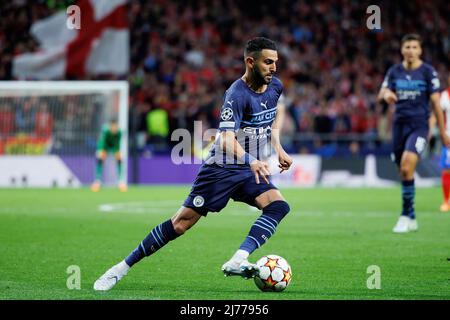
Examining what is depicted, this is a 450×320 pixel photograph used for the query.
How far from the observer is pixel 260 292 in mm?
7930

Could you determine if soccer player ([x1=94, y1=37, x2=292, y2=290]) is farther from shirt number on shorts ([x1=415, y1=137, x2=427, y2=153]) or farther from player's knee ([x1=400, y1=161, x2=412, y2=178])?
shirt number on shorts ([x1=415, y1=137, x2=427, y2=153])

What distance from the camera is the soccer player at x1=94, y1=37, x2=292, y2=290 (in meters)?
7.97

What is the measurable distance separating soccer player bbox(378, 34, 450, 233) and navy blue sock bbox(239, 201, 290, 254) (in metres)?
5.28

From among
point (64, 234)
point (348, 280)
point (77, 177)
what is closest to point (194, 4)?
point (77, 177)

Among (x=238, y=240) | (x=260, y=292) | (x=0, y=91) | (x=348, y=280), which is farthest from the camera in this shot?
(x=0, y=91)

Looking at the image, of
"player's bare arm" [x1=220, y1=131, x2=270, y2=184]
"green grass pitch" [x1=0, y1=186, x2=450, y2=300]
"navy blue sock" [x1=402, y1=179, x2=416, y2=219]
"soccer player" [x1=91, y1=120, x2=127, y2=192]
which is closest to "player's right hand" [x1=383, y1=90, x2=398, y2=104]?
"navy blue sock" [x1=402, y1=179, x2=416, y2=219]

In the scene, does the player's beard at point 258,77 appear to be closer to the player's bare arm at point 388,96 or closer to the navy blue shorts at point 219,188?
the navy blue shorts at point 219,188

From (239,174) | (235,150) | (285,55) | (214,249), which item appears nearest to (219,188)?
(239,174)

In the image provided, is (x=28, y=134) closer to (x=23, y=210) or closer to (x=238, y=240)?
(x=23, y=210)

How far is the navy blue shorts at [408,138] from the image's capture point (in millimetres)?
13180

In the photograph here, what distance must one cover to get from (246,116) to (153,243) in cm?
133

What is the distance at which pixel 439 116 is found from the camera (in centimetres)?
1295

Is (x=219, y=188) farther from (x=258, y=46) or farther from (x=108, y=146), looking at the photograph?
(x=108, y=146)

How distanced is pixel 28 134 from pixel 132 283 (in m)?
17.8
